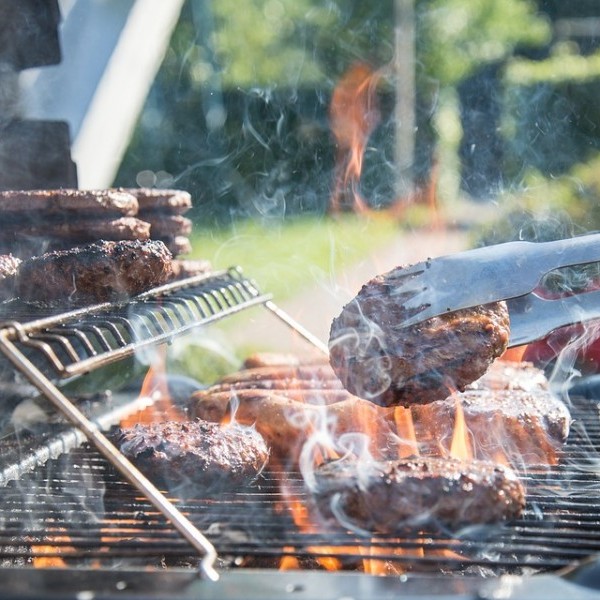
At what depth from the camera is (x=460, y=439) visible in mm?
2816

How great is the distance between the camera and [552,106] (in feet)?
45.7

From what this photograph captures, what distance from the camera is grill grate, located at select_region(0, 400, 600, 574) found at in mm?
2051

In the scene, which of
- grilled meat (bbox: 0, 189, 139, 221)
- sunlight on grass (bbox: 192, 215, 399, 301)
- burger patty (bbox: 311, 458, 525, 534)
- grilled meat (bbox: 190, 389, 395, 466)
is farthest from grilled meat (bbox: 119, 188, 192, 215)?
sunlight on grass (bbox: 192, 215, 399, 301)

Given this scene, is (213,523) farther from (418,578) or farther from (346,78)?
(346,78)

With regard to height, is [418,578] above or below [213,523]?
above

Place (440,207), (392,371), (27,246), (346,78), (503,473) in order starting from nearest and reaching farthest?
1. (503,473)
2. (392,371)
3. (27,246)
4. (440,207)
5. (346,78)

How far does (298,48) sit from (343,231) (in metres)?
5.26

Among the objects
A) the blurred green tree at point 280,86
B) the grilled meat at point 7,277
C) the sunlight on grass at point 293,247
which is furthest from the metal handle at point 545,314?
the blurred green tree at point 280,86

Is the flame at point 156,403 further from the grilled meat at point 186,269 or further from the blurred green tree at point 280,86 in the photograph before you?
the blurred green tree at point 280,86

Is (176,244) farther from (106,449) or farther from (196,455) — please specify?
(106,449)

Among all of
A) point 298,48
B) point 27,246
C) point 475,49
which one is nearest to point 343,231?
point 298,48

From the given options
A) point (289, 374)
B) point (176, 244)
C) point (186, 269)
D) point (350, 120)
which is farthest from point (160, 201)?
point (350, 120)

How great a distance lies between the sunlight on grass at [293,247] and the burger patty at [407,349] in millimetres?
6194

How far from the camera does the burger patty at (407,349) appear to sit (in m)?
2.55
